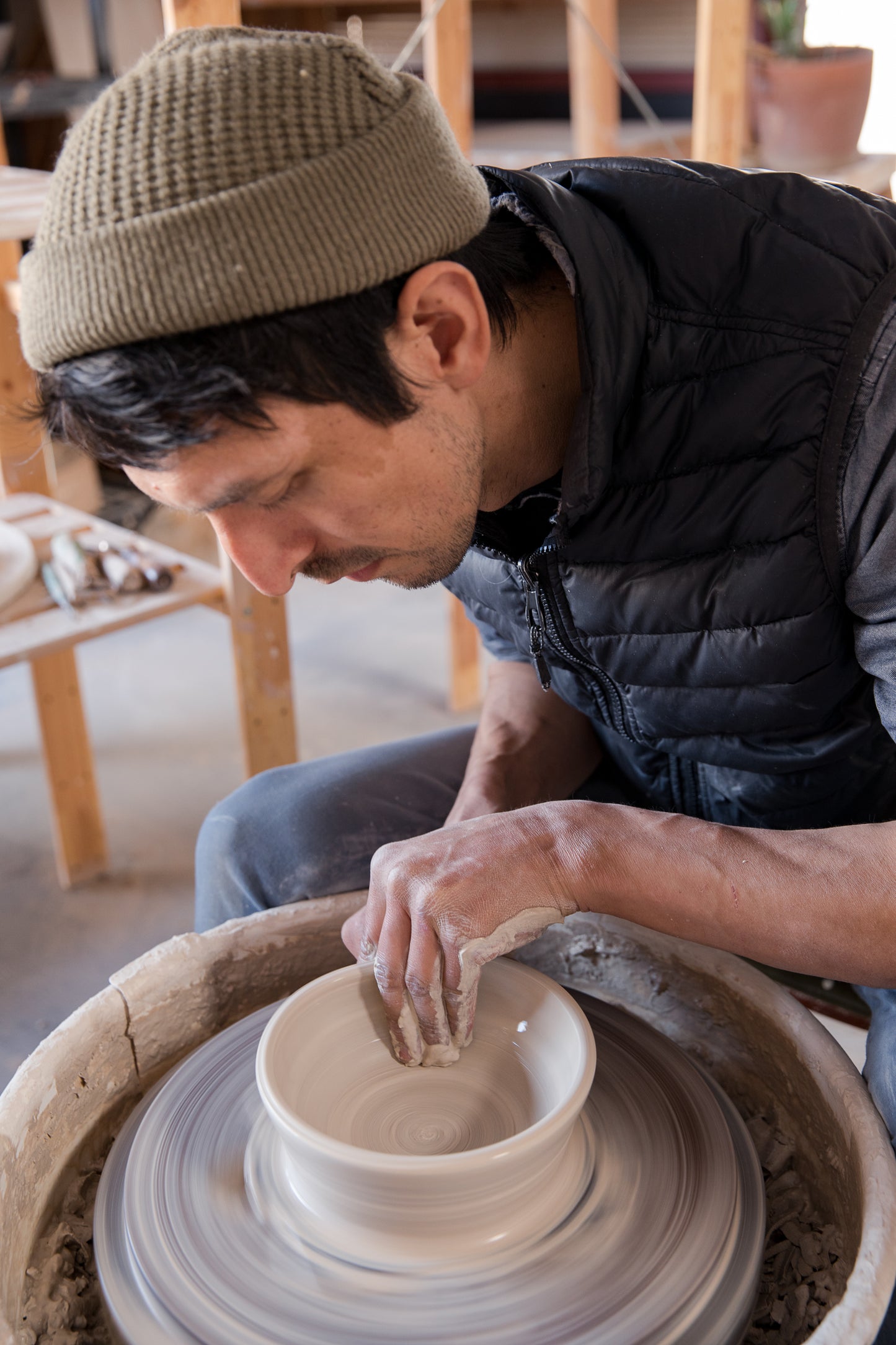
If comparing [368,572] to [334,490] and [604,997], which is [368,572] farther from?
[604,997]

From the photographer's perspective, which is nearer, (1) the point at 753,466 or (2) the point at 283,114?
(2) the point at 283,114

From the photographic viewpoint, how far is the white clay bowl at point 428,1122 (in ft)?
3.23

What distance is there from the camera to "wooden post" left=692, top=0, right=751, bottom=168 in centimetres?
254

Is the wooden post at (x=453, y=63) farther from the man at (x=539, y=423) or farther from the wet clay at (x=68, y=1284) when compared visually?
the wet clay at (x=68, y=1284)

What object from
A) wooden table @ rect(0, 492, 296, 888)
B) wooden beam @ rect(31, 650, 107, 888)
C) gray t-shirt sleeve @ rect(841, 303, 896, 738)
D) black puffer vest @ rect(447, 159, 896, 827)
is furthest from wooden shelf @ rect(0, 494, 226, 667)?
gray t-shirt sleeve @ rect(841, 303, 896, 738)

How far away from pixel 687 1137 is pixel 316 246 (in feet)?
2.89

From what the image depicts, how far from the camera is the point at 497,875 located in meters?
1.06

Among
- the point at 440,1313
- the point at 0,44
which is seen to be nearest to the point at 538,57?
the point at 0,44

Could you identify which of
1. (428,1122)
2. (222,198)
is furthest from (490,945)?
(222,198)

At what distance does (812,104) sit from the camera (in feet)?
10.8

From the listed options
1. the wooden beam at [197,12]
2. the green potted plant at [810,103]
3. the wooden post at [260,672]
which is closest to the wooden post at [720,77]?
the green potted plant at [810,103]

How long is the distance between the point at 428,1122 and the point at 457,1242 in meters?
0.14

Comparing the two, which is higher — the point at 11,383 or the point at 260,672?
the point at 11,383

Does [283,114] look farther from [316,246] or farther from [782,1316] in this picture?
[782,1316]
